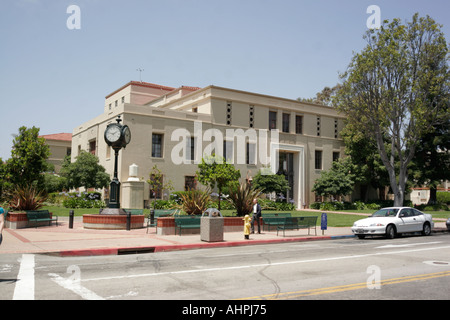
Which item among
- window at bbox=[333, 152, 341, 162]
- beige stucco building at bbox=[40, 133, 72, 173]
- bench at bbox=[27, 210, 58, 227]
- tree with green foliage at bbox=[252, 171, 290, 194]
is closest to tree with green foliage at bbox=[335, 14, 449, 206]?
tree with green foliage at bbox=[252, 171, 290, 194]

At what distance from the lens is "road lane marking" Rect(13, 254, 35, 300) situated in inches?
267

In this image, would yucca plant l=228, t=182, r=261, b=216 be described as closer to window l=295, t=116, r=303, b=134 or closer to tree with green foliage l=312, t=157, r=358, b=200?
tree with green foliage l=312, t=157, r=358, b=200

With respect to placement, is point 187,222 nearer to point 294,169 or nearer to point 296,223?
point 296,223

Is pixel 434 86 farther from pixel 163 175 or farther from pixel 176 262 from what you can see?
pixel 176 262

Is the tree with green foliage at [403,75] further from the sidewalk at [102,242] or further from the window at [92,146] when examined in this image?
the window at [92,146]

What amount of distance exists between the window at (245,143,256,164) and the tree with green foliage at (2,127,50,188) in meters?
24.0

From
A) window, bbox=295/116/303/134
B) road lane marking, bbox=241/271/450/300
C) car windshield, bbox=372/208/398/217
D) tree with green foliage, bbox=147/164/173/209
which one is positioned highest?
window, bbox=295/116/303/134

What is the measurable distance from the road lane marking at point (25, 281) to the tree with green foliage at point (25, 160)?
37.7 feet

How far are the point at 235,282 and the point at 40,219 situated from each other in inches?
616

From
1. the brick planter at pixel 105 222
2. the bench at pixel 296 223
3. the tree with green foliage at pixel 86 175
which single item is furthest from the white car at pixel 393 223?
the tree with green foliage at pixel 86 175

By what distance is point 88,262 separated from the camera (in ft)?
36.3

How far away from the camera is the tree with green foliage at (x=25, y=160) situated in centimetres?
2120

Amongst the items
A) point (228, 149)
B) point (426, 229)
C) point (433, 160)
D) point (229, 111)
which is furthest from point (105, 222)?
point (433, 160)
